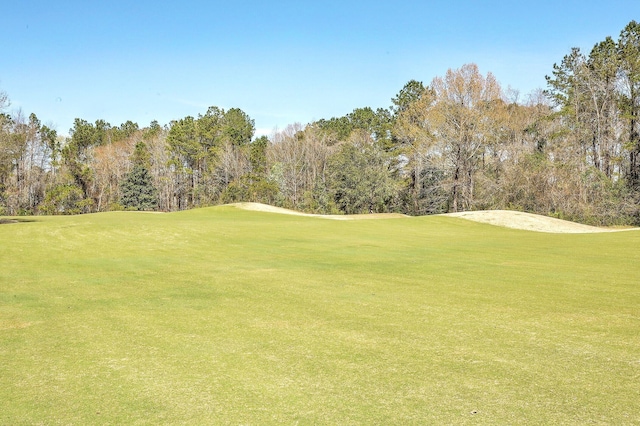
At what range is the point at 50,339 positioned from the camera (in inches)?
237

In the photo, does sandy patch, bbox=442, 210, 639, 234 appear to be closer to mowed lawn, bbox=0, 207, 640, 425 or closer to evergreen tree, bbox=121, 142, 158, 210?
mowed lawn, bbox=0, 207, 640, 425

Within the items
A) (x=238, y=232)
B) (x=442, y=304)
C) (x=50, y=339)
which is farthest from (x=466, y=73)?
(x=50, y=339)

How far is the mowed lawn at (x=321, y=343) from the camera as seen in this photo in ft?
13.0

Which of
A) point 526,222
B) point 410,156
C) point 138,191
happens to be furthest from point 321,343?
point 138,191

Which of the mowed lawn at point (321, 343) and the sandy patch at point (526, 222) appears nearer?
the mowed lawn at point (321, 343)

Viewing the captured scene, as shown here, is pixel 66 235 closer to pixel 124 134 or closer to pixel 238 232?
pixel 238 232

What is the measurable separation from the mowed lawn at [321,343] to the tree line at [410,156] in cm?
2986

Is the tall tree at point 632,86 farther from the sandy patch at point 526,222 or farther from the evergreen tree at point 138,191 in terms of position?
the evergreen tree at point 138,191

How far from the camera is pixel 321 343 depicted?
5.73 meters

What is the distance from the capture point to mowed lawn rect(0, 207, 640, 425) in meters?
3.97

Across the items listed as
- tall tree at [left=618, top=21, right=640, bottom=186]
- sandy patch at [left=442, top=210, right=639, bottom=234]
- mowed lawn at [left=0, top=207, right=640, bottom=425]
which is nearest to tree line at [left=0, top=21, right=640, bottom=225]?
tall tree at [left=618, top=21, right=640, bottom=186]

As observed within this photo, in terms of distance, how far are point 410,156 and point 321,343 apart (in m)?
50.2

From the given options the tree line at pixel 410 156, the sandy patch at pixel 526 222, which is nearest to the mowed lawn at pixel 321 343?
the sandy patch at pixel 526 222

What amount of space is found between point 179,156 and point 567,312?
70363mm
